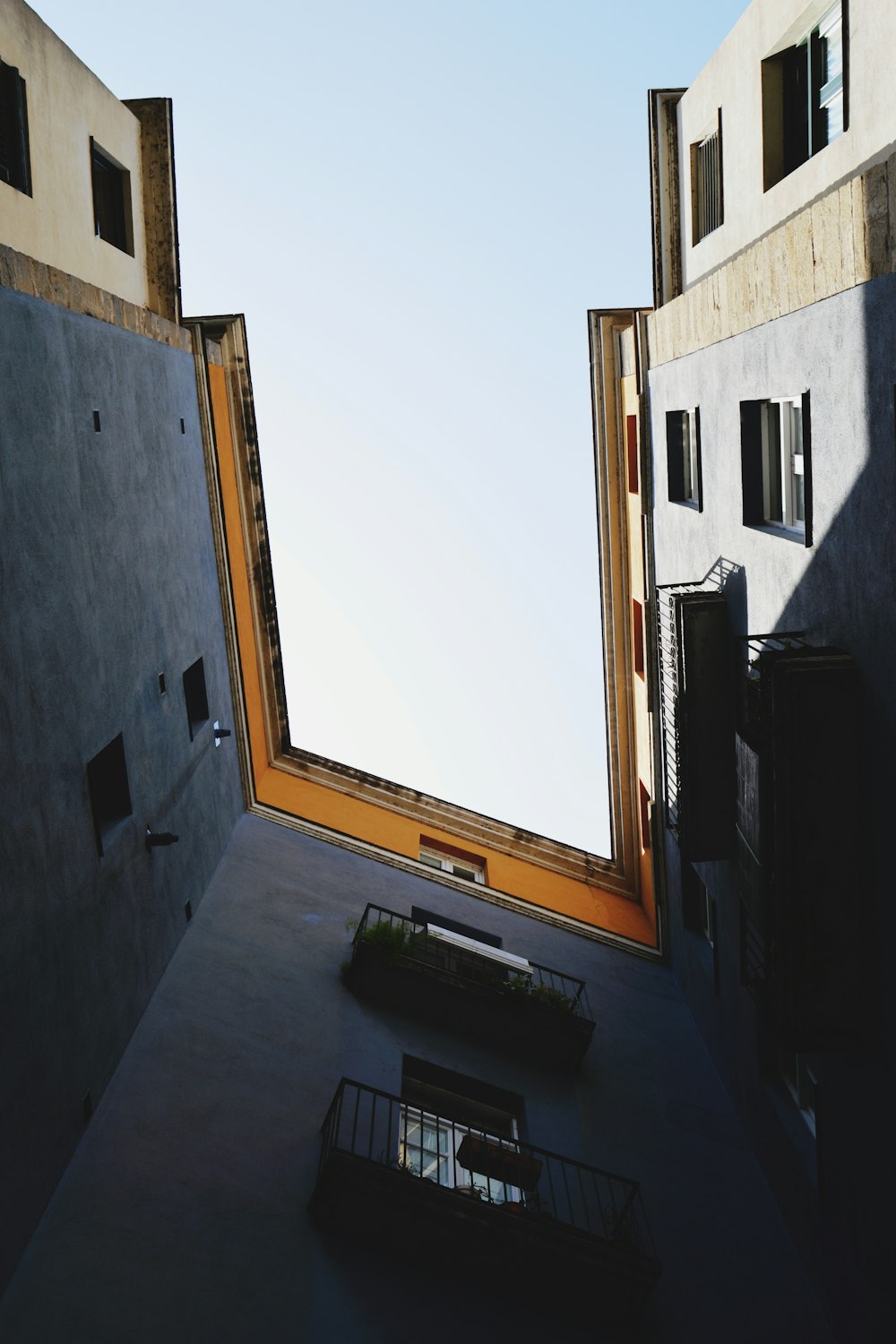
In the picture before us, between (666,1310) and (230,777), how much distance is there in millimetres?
9278

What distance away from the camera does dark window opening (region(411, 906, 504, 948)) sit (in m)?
16.4

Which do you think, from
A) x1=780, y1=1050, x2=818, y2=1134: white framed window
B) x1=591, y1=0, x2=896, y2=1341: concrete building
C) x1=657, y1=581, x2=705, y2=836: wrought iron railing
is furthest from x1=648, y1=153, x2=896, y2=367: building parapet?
x1=780, y1=1050, x2=818, y2=1134: white framed window

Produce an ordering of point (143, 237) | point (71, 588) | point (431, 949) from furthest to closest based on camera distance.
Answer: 1. point (143, 237)
2. point (431, 949)
3. point (71, 588)

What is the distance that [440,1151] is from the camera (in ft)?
36.1

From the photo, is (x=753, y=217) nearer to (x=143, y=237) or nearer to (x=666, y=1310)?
(x=143, y=237)

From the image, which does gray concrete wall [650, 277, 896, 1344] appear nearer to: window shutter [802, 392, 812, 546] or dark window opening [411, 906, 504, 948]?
window shutter [802, 392, 812, 546]

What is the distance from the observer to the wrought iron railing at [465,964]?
13617mm

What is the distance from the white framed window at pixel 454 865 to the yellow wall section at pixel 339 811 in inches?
8.4

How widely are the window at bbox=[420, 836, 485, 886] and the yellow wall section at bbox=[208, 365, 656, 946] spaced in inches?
7.2

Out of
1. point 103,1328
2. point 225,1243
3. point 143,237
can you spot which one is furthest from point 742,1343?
point 143,237

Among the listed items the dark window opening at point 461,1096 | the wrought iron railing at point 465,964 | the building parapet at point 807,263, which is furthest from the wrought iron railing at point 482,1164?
the building parapet at point 807,263

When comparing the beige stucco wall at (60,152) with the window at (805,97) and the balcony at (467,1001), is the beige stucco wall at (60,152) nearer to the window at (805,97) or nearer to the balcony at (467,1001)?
the window at (805,97)

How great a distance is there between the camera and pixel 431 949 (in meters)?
14.7

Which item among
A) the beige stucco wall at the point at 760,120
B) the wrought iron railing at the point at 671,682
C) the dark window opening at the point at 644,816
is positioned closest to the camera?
the beige stucco wall at the point at 760,120
